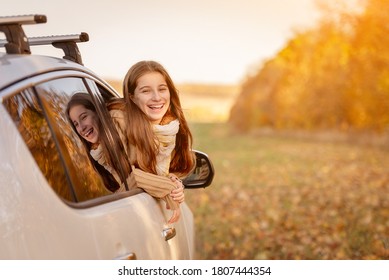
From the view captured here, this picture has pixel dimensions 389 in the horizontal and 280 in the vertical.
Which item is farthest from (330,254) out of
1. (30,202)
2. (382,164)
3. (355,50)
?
(355,50)

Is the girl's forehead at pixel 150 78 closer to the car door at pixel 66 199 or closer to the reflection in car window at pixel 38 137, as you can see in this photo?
the car door at pixel 66 199

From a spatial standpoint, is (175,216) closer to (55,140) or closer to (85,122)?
(85,122)

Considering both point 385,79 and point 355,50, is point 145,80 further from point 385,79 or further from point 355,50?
point 355,50

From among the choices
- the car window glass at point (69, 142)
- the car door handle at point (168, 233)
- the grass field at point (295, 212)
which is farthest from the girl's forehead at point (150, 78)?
the car door handle at point (168, 233)

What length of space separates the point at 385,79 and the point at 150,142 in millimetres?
21777

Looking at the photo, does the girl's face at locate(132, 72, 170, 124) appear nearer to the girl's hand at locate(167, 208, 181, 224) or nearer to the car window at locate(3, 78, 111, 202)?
the girl's hand at locate(167, 208, 181, 224)

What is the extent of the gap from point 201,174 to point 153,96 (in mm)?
721

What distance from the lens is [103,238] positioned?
251cm

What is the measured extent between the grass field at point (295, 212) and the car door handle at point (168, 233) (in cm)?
54

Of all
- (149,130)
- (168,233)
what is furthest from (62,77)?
(168,233)

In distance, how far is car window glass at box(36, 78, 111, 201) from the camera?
260cm

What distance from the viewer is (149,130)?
10.8 ft

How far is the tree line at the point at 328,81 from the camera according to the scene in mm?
26312
